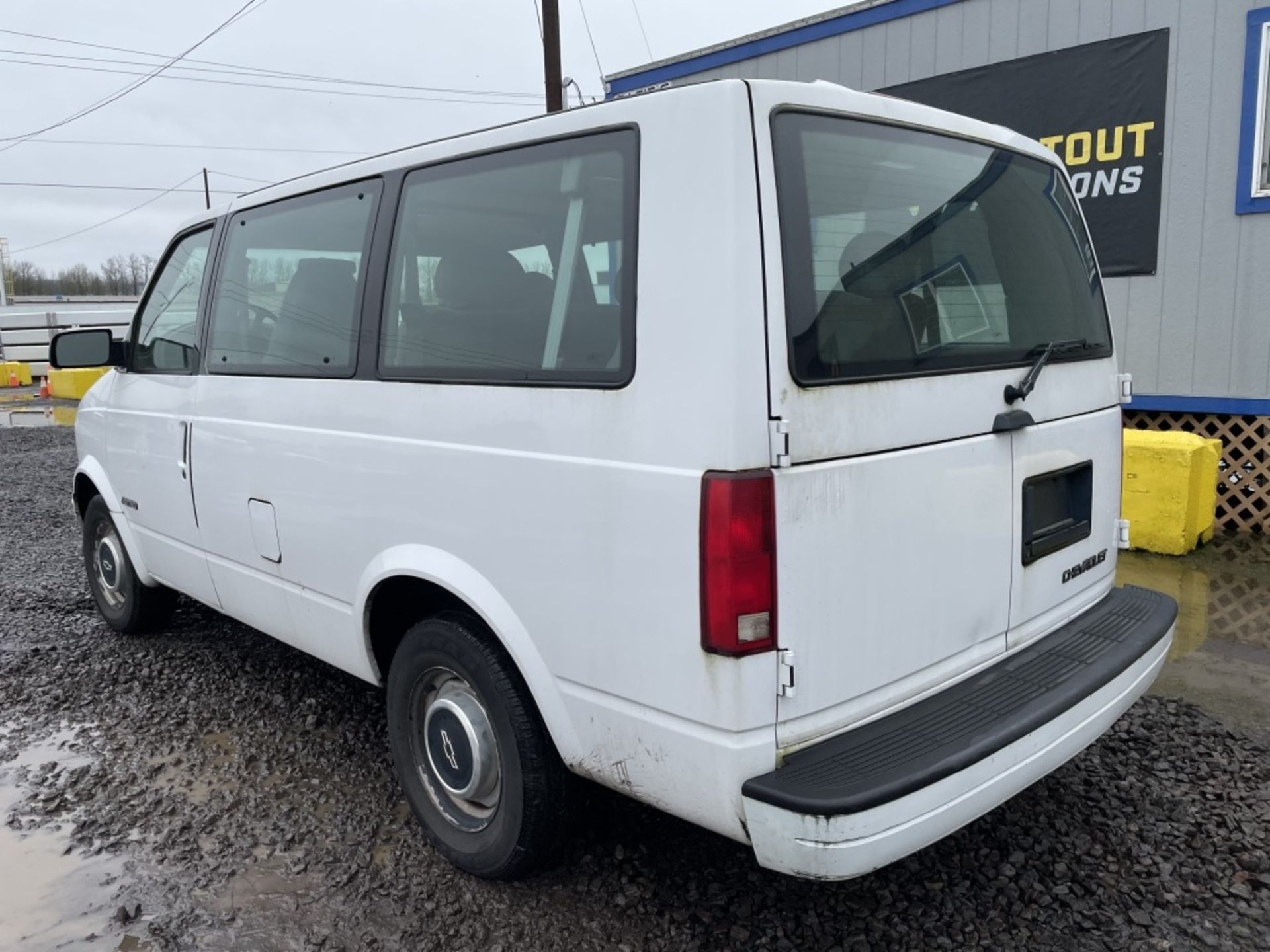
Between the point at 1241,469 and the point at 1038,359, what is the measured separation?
16.5ft

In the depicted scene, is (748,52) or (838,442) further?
(748,52)

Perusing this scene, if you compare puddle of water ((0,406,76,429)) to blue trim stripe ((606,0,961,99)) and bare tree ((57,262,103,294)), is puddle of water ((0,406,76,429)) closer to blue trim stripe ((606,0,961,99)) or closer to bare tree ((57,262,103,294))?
blue trim stripe ((606,0,961,99))

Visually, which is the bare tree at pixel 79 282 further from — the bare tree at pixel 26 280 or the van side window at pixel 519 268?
the van side window at pixel 519 268

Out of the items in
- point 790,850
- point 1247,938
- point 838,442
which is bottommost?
point 1247,938

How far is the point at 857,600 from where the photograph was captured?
227cm

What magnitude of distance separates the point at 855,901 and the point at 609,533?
4.50 feet

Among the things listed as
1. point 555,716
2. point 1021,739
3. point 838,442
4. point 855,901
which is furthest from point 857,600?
point 855,901

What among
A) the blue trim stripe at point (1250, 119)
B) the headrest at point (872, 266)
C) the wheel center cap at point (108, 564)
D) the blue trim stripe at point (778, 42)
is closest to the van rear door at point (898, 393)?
the headrest at point (872, 266)

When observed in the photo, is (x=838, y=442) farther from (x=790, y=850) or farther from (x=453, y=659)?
(x=453, y=659)

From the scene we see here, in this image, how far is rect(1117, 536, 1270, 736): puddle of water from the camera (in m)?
4.07

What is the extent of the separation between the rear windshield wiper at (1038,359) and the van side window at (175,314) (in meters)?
3.14

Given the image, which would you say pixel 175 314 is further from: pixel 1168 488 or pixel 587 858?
pixel 1168 488

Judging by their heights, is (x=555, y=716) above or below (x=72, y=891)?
above

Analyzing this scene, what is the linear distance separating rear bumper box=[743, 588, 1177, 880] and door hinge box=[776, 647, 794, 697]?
6.3 inches
